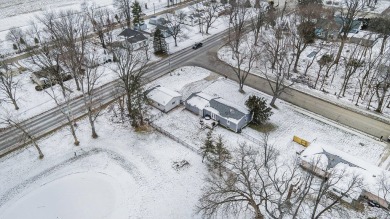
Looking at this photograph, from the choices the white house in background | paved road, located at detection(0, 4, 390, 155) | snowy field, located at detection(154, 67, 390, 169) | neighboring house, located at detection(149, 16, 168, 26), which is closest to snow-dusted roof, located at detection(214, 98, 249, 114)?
snowy field, located at detection(154, 67, 390, 169)

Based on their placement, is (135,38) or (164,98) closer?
(164,98)

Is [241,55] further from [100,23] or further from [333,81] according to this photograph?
[100,23]

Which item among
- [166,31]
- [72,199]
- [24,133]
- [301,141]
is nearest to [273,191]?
[301,141]

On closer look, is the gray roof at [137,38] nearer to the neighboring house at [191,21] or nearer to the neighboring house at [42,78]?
the neighboring house at [42,78]

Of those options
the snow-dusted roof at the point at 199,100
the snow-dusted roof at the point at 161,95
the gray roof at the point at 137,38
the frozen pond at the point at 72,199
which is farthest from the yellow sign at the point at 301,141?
the gray roof at the point at 137,38

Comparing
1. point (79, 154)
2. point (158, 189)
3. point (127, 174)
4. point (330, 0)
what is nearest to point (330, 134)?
point (158, 189)

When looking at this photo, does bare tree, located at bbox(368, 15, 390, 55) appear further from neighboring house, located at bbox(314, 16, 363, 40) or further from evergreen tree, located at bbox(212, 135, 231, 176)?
evergreen tree, located at bbox(212, 135, 231, 176)
